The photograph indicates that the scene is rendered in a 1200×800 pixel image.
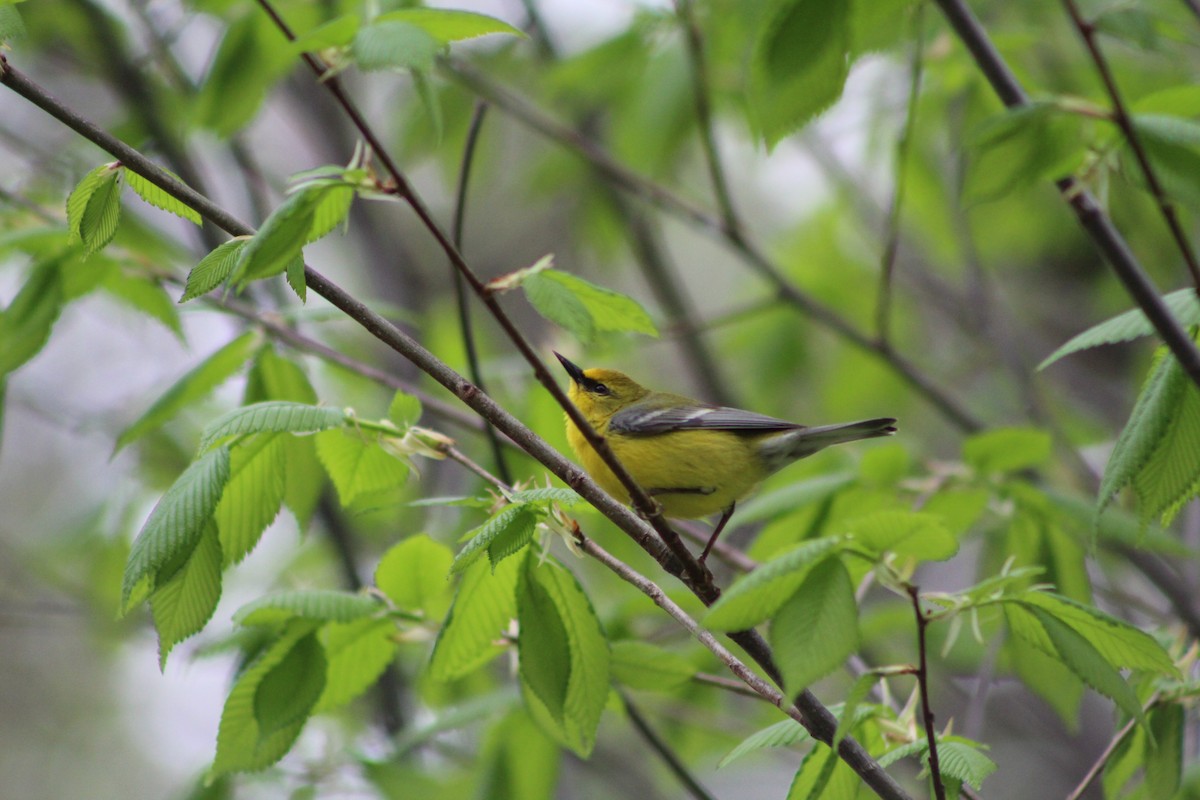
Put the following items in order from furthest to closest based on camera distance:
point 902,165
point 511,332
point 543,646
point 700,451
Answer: point 700,451
point 902,165
point 543,646
point 511,332

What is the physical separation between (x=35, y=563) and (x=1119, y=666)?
5.69 m

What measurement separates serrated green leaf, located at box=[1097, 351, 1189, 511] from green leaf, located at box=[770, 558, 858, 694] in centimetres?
53

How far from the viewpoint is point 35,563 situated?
229 inches

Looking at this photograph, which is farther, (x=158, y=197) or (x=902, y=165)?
(x=902, y=165)

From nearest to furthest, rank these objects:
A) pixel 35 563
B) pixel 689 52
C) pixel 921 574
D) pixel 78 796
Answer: pixel 689 52
pixel 35 563
pixel 921 574
pixel 78 796

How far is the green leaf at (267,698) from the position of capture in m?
2.30

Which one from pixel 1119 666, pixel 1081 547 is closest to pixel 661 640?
pixel 1081 547

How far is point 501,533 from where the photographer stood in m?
1.89

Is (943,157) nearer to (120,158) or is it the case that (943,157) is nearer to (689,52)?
(689,52)

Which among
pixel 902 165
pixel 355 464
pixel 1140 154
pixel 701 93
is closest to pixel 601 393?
pixel 701 93

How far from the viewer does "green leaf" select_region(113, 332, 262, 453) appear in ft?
9.60

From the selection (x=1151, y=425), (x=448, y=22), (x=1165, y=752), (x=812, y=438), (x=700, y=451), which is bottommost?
(x=1165, y=752)

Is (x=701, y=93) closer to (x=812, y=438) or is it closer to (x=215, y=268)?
(x=812, y=438)

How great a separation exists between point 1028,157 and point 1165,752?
4.42ft
